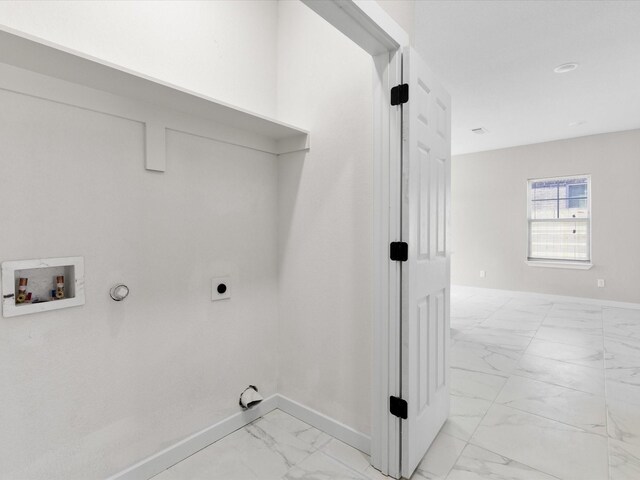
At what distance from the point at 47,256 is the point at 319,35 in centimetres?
183

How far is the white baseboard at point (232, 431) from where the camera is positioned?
5.15 ft

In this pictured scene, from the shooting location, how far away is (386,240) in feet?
5.26

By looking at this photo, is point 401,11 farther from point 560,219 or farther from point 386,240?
point 560,219

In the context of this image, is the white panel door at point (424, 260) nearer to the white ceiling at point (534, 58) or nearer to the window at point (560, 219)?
the white ceiling at point (534, 58)

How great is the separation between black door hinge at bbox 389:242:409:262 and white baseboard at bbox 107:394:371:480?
1016 mm

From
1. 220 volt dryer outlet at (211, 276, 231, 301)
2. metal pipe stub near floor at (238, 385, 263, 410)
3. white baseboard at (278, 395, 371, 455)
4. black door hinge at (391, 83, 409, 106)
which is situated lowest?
white baseboard at (278, 395, 371, 455)

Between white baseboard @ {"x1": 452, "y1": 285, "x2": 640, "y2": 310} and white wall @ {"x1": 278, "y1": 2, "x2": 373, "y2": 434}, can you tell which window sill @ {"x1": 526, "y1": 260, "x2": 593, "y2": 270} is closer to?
white baseboard @ {"x1": 452, "y1": 285, "x2": 640, "y2": 310}

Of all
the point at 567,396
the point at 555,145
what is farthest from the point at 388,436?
the point at 555,145

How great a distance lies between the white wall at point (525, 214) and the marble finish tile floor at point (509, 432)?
2374 mm

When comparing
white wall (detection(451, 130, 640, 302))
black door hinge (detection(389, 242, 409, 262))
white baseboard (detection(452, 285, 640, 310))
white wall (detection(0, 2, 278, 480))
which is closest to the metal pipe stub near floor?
white wall (detection(0, 2, 278, 480))

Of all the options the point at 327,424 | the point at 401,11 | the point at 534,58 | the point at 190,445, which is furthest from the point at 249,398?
the point at 534,58

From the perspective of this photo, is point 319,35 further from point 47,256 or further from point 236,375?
point 236,375

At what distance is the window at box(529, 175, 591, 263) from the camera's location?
18.3 ft

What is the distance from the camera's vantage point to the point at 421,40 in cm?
279
